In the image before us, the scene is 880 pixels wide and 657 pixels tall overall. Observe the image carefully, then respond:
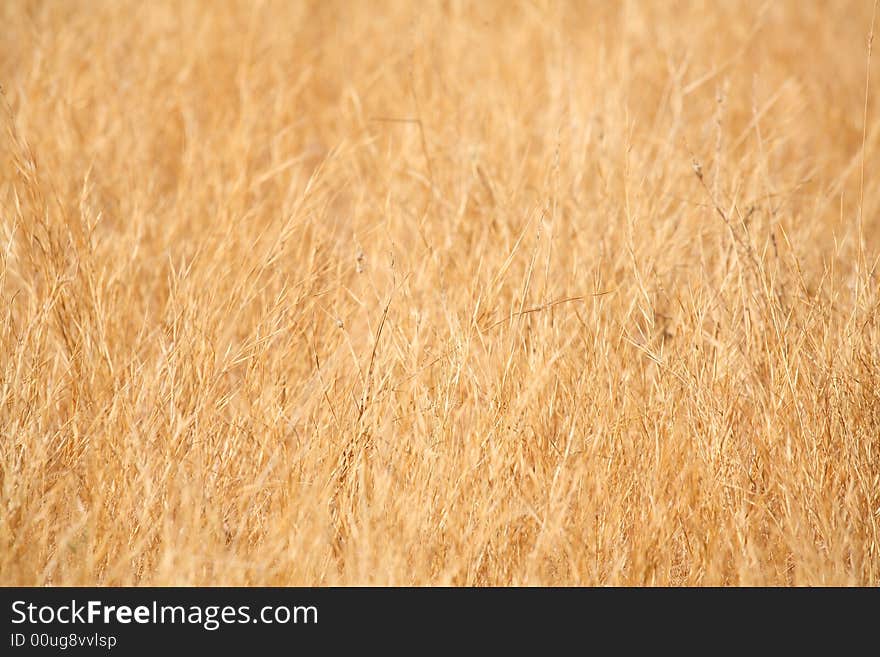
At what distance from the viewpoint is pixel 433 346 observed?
1871 millimetres

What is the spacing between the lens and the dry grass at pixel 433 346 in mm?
1486

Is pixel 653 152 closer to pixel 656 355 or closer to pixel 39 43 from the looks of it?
pixel 656 355

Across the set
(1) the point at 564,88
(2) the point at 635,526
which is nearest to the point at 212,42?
(1) the point at 564,88

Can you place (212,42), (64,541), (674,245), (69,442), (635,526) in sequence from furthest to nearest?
(212,42) < (674,245) < (69,442) < (635,526) < (64,541)

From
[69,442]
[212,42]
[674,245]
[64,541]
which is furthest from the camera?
[212,42]

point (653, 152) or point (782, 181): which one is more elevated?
point (653, 152)

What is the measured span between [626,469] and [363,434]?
0.57m

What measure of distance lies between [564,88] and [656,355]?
1.49m

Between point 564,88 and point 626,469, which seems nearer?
point 626,469

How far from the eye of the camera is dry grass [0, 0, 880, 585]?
1.49 meters

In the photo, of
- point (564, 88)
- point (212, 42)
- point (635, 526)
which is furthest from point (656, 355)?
point (212, 42)

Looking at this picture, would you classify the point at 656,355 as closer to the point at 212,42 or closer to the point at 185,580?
the point at 185,580
